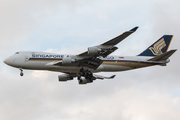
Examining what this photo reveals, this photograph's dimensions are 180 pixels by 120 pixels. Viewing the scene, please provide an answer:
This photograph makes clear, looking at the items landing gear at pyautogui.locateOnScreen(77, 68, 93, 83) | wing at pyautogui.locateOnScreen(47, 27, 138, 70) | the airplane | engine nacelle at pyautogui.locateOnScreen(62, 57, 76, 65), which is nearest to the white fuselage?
the airplane

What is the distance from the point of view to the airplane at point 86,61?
40728 mm

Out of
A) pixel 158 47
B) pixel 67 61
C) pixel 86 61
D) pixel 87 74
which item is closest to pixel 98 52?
pixel 86 61

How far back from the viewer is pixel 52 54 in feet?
147

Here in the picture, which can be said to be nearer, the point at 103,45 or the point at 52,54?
the point at 103,45

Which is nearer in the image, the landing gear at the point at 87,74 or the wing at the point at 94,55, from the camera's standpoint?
the wing at the point at 94,55

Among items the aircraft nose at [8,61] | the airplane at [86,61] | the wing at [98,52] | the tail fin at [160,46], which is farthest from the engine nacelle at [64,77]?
the tail fin at [160,46]

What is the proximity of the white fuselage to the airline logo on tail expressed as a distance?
4.39 meters

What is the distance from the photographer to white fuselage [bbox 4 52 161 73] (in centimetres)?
4378

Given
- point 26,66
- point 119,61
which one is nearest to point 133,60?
point 119,61

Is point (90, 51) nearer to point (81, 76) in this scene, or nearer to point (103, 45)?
point (103, 45)

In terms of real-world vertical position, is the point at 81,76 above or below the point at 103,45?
below

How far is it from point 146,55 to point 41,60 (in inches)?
782

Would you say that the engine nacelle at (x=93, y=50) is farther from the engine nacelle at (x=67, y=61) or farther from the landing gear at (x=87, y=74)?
the landing gear at (x=87, y=74)

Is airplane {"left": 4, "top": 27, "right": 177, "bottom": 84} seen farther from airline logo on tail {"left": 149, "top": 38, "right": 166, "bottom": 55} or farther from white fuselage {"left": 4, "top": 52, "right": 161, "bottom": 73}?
airline logo on tail {"left": 149, "top": 38, "right": 166, "bottom": 55}
